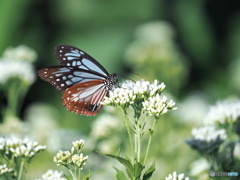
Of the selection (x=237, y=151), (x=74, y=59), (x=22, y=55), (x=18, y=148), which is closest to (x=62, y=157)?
(x=18, y=148)

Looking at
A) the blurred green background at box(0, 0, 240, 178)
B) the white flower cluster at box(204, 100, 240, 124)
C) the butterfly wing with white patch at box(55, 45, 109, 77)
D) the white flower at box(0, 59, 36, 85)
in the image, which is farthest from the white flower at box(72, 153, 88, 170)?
the blurred green background at box(0, 0, 240, 178)

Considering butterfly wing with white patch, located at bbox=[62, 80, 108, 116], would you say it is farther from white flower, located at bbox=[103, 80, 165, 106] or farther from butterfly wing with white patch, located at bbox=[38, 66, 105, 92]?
Result: white flower, located at bbox=[103, 80, 165, 106]

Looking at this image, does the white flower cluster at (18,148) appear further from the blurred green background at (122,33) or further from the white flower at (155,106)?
the blurred green background at (122,33)

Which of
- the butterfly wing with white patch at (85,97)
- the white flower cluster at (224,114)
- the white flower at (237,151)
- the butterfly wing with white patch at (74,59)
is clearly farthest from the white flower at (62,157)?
the white flower cluster at (224,114)

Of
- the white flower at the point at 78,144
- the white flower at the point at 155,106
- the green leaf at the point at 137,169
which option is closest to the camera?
the green leaf at the point at 137,169

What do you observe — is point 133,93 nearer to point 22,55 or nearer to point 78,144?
point 78,144

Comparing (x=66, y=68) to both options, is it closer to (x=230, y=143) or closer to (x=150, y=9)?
(x=230, y=143)

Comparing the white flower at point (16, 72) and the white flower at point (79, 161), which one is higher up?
the white flower at point (16, 72)
